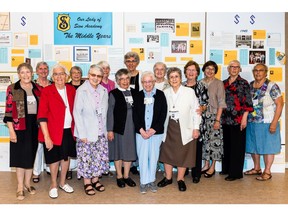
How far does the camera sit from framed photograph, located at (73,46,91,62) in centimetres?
529

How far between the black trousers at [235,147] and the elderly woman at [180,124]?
2.48 feet

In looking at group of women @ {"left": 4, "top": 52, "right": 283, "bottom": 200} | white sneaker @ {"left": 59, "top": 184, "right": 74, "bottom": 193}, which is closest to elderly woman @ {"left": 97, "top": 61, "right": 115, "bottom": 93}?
group of women @ {"left": 4, "top": 52, "right": 283, "bottom": 200}

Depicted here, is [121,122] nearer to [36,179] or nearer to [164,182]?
[164,182]

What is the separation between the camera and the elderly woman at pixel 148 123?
13.5 ft

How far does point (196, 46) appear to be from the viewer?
5.30m

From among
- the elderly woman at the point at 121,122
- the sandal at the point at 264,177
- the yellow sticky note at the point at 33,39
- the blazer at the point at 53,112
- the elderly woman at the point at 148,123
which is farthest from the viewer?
the yellow sticky note at the point at 33,39

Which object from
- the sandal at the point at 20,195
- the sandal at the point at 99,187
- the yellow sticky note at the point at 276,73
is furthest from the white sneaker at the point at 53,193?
the yellow sticky note at the point at 276,73

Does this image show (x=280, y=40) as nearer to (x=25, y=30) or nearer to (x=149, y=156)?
(x=149, y=156)

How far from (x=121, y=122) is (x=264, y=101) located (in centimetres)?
208

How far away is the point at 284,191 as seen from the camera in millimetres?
4312

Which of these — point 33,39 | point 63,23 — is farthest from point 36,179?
point 63,23

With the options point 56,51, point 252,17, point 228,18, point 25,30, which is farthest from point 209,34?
point 25,30

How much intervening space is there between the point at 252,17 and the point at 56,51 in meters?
3.10

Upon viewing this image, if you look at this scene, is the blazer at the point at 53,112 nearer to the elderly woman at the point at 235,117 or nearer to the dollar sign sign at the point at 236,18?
the elderly woman at the point at 235,117
